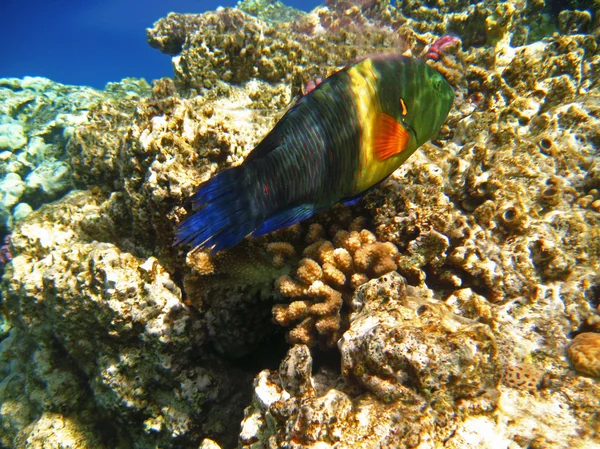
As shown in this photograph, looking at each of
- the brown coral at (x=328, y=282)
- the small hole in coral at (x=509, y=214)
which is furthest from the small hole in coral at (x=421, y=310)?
the small hole in coral at (x=509, y=214)

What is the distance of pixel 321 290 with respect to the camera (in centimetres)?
249

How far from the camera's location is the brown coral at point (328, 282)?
98.0 inches

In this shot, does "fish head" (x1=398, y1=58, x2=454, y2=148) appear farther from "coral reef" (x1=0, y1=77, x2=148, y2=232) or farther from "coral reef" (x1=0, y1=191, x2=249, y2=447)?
"coral reef" (x1=0, y1=77, x2=148, y2=232)

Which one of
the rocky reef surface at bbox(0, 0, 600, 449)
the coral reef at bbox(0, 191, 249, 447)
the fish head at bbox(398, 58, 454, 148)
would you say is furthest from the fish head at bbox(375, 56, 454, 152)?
the coral reef at bbox(0, 191, 249, 447)

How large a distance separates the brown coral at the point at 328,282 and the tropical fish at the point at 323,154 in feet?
1.88

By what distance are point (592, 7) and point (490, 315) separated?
7.19 metres

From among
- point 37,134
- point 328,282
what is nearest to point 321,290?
point 328,282

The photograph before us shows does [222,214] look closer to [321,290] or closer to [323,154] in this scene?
[323,154]

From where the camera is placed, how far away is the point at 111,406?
3189 millimetres

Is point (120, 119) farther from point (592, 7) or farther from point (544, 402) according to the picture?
point (592, 7)

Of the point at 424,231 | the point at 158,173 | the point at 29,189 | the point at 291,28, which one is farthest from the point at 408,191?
the point at 29,189

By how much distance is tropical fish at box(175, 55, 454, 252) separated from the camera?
6.04 ft

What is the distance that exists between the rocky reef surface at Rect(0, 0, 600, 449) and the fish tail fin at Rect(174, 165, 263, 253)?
2.87 ft

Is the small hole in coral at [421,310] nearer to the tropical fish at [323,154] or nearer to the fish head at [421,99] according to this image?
the tropical fish at [323,154]
